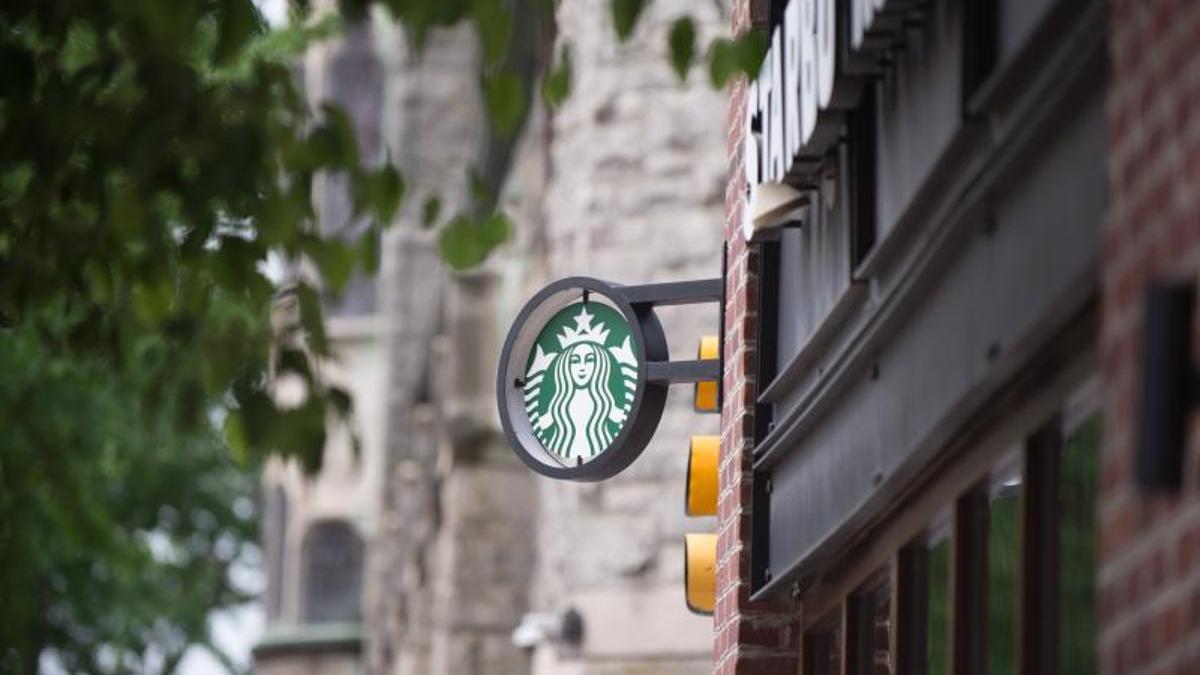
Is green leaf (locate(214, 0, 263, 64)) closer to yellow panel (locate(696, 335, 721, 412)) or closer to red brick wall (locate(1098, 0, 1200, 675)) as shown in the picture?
red brick wall (locate(1098, 0, 1200, 675))

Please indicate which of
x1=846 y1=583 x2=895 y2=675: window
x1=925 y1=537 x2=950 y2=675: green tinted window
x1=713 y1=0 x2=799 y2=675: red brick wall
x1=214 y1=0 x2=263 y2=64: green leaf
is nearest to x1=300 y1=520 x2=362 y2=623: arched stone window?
x1=713 y1=0 x2=799 y2=675: red brick wall

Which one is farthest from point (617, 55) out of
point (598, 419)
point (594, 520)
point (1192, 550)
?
point (1192, 550)

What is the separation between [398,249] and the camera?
44.4 meters

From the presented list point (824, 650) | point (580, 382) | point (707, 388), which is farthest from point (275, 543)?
point (824, 650)

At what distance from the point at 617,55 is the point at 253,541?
94.1ft

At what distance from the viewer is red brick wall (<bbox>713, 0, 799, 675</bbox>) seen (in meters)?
9.43

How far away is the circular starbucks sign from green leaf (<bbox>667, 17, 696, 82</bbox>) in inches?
120

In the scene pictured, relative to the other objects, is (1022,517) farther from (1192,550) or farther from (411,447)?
(411,447)

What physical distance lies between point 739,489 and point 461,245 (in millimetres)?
3191

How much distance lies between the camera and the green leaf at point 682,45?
6.36m

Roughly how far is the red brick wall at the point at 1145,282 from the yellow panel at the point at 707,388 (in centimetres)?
515

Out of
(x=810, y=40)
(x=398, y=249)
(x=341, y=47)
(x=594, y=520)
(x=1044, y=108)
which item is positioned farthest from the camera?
(x=341, y=47)

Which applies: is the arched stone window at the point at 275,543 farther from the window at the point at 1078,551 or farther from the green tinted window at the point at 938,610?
the window at the point at 1078,551

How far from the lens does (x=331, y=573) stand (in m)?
47.9
